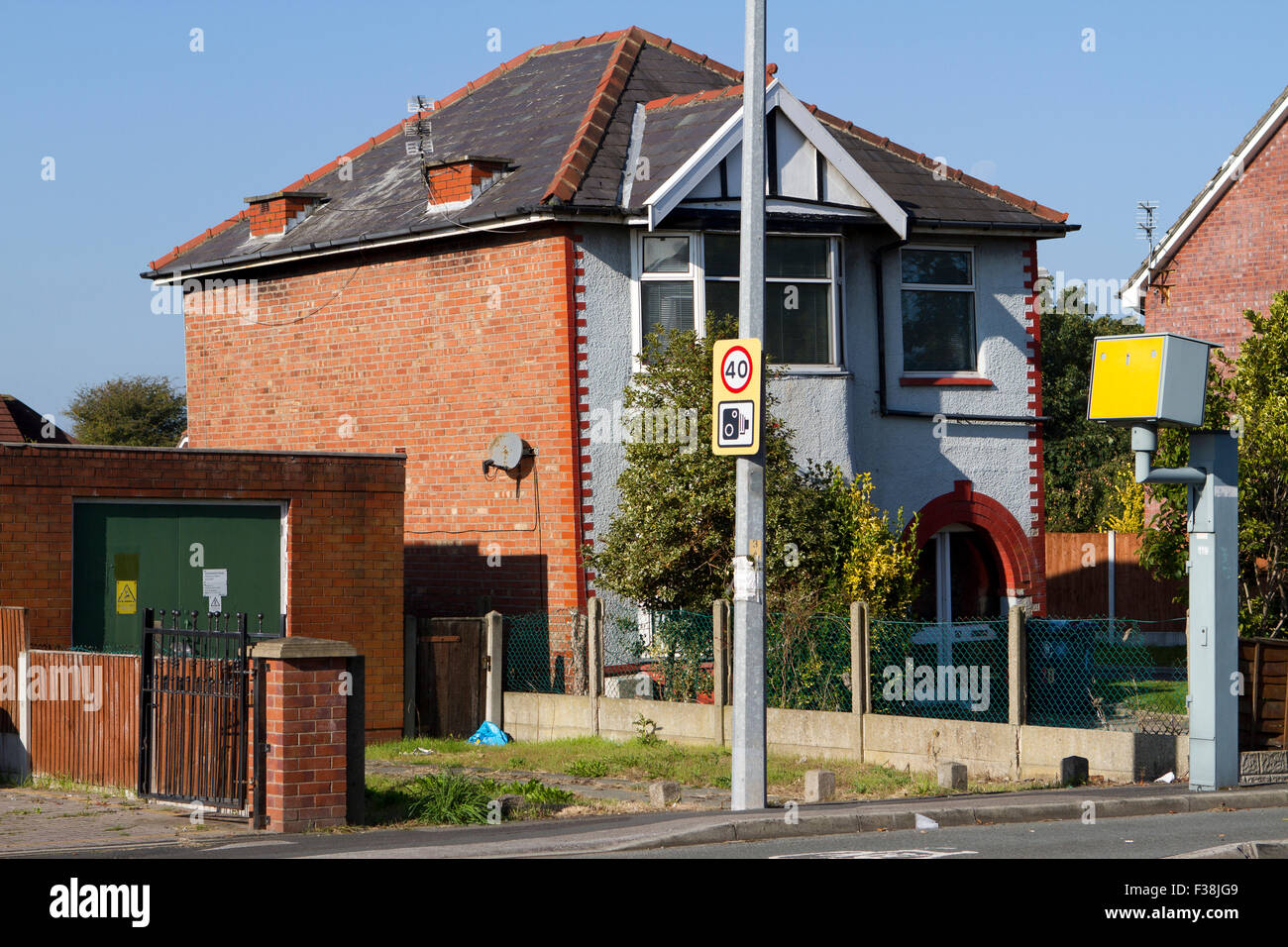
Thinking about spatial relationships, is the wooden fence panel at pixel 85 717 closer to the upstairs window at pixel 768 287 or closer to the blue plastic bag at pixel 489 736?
the blue plastic bag at pixel 489 736

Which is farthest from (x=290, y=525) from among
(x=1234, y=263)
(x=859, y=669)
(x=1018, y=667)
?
(x=1234, y=263)

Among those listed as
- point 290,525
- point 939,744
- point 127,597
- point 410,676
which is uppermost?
point 290,525

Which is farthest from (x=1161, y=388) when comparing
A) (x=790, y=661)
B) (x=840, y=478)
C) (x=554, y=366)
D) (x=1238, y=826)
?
(x=554, y=366)

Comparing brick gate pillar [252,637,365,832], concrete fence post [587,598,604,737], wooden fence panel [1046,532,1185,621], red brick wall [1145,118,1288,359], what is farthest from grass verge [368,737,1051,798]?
wooden fence panel [1046,532,1185,621]

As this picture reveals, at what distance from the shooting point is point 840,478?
1975cm

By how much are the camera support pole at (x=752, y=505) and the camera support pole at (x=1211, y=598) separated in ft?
11.9

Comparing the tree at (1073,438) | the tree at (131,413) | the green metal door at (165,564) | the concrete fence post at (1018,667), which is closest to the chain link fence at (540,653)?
the green metal door at (165,564)

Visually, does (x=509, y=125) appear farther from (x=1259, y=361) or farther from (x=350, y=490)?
(x=1259, y=361)

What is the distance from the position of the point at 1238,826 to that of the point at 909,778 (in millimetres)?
3952

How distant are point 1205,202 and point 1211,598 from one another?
56.4 ft

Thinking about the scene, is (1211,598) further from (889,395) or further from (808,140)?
(808,140)

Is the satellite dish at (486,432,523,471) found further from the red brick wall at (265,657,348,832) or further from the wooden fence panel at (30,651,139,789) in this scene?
the red brick wall at (265,657,348,832)

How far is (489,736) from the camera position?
18547mm

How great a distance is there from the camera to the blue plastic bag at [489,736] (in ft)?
60.6
